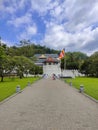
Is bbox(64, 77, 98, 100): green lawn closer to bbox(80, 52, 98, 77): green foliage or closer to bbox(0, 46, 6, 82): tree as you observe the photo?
bbox(0, 46, 6, 82): tree

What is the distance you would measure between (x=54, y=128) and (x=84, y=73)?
8050cm

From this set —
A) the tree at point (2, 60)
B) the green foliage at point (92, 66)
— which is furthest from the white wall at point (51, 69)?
the tree at point (2, 60)

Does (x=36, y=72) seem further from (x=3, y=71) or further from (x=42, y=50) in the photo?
(x=42, y=50)

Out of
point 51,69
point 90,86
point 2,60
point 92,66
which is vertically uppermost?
point 51,69

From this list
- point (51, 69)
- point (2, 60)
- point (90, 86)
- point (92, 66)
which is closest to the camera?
point (90, 86)

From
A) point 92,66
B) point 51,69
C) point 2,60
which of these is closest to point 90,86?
point 2,60

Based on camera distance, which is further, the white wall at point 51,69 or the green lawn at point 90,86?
the white wall at point 51,69

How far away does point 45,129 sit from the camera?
7.25 meters

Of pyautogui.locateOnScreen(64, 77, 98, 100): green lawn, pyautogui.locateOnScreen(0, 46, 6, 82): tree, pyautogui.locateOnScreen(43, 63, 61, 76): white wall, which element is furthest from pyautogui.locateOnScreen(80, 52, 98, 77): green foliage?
pyautogui.locateOnScreen(0, 46, 6, 82): tree

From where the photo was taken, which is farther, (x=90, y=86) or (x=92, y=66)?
(x=92, y=66)

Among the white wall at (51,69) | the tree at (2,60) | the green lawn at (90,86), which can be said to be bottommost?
the green lawn at (90,86)

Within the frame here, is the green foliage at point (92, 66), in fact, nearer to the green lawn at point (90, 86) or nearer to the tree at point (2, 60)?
the green lawn at point (90, 86)

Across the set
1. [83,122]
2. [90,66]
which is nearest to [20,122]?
[83,122]

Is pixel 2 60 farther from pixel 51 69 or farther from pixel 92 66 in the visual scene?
pixel 51 69
